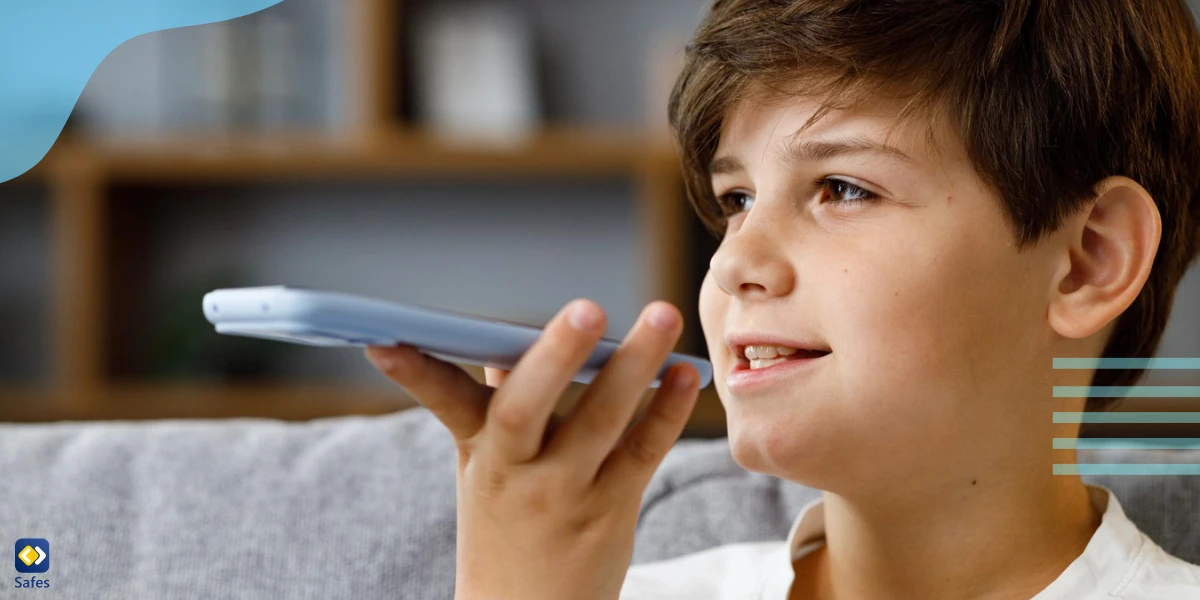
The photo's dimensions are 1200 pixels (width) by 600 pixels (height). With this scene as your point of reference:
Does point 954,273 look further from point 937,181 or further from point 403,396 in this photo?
point 403,396

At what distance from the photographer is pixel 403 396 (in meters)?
2.31

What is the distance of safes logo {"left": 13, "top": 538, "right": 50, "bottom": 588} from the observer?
3.04ft

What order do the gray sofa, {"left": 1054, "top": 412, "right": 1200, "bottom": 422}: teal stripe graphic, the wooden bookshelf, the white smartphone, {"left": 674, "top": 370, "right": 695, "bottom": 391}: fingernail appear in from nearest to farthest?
the white smartphone < {"left": 674, "top": 370, "right": 695, "bottom": 391}: fingernail < {"left": 1054, "top": 412, "right": 1200, "bottom": 422}: teal stripe graphic < the gray sofa < the wooden bookshelf

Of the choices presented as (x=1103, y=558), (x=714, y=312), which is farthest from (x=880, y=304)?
(x=1103, y=558)

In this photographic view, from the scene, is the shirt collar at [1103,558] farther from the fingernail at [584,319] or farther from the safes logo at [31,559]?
the safes logo at [31,559]

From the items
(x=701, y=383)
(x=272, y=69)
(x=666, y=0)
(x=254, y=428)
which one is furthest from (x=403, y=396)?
(x=701, y=383)

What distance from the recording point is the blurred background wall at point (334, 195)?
2.37 m

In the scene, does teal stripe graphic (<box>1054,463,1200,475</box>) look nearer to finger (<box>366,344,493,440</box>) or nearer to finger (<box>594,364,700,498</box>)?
finger (<box>594,364,700,498</box>)

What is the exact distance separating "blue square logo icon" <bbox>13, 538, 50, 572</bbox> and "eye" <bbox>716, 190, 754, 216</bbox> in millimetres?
621

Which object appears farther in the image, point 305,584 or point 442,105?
point 442,105

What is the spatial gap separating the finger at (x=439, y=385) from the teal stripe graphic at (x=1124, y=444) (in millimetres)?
459

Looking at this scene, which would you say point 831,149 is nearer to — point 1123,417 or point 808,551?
point 808,551

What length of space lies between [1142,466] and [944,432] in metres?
0.37

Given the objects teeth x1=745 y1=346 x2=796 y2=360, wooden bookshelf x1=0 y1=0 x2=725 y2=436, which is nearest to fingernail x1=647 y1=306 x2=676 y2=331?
teeth x1=745 y1=346 x2=796 y2=360
